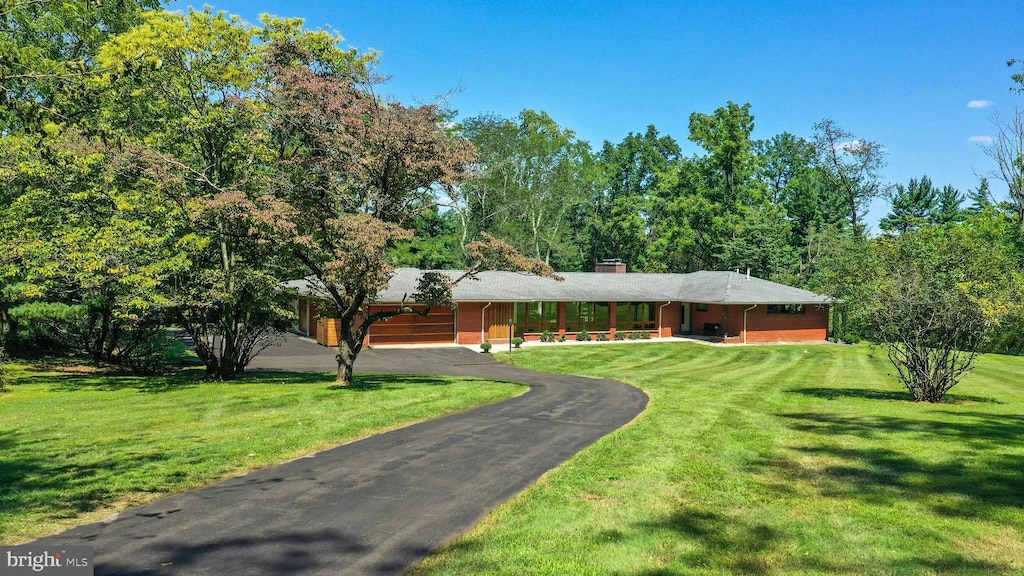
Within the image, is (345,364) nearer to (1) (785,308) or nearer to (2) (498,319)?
(2) (498,319)

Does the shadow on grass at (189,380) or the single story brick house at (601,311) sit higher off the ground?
the single story brick house at (601,311)

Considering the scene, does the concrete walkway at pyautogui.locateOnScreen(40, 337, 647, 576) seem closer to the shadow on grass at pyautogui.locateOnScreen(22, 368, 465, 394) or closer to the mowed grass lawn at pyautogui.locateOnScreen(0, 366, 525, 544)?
the mowed grass lawn at pyautogui.locateOnScreen(0, 366, 525, 544)

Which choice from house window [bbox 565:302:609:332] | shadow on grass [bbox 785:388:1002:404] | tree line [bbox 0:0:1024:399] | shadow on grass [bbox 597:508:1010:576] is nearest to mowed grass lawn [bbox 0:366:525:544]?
tree line [bbox 0:0:1024:399]

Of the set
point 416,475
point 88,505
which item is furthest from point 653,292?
point 88,505

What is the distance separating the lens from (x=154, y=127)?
22344 mm

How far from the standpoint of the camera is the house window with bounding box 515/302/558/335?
38500 millimetres

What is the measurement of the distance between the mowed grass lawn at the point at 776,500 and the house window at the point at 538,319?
23.8m

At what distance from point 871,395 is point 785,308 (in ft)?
80.1

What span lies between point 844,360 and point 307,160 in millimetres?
28616

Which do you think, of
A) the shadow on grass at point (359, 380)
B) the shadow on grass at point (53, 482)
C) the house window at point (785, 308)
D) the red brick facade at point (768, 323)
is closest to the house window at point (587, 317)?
the red brick facade at point (768, 323)

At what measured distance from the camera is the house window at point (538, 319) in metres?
38.5

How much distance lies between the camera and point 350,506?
7504 mm

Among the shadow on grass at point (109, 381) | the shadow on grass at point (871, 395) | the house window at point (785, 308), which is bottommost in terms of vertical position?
the shadow on grass at point (109, 381)

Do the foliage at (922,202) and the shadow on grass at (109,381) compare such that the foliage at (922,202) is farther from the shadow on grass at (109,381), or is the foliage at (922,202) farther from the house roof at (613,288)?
the shadow on grass at (109,381)
